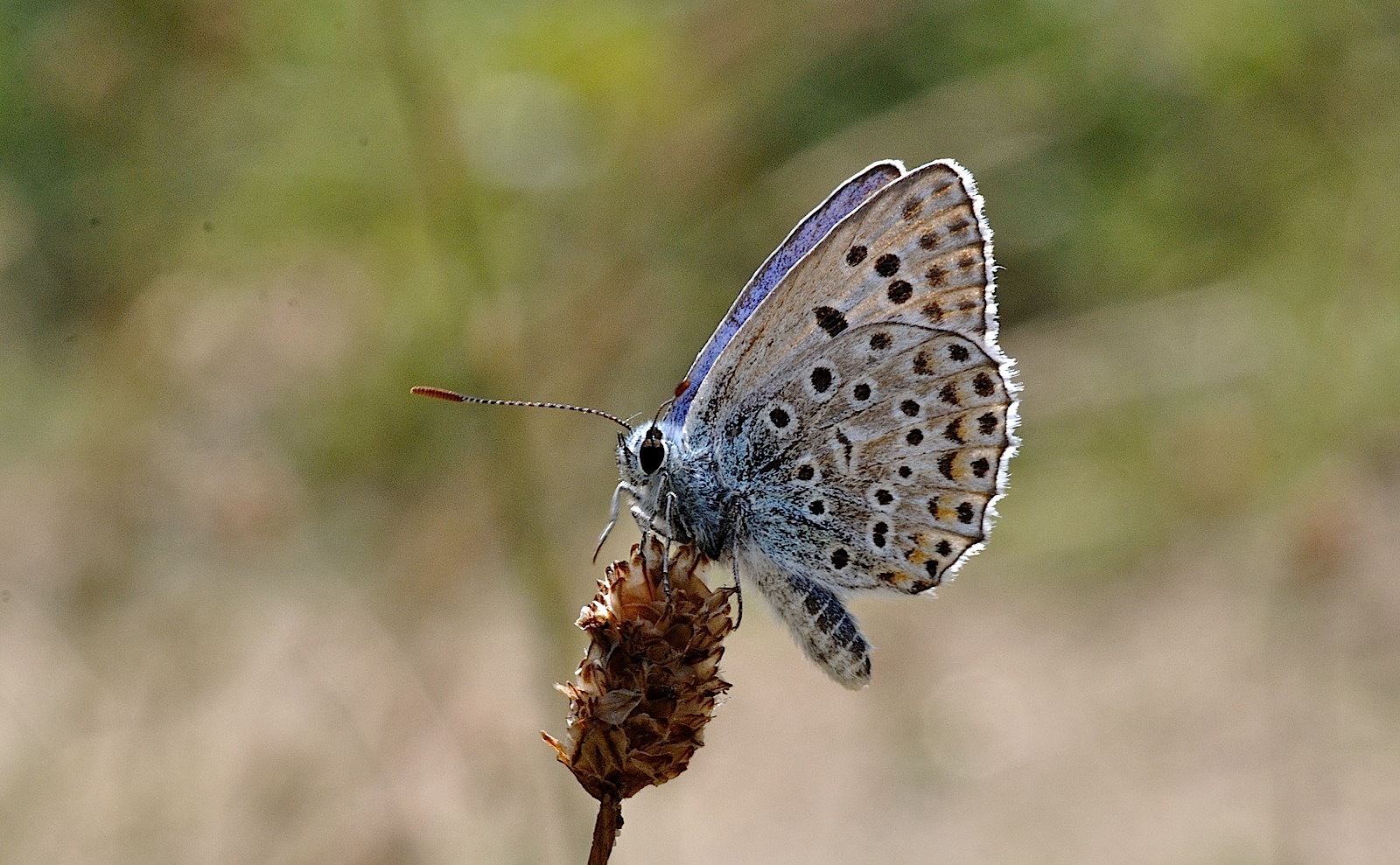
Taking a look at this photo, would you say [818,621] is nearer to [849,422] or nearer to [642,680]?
[849,422]

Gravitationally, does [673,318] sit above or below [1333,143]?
below

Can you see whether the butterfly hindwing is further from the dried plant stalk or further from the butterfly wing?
the dried plant stalk

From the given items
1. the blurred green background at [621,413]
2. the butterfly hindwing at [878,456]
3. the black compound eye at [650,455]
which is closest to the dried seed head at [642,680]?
the black compound eye at [650,455]

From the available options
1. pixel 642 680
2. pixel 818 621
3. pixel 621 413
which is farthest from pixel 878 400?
pixel 621 413

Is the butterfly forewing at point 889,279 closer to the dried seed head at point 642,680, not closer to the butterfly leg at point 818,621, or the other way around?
the butterfly leg at point 818,621

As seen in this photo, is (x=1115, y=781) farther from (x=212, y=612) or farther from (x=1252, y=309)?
(x=212, y=612)

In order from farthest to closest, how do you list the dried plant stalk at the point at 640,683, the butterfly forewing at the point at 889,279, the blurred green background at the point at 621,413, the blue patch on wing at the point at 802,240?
1. the blurred green background at the point at 621,413
2. the blue patch on wing at the point at 802,240
3. the butterfly forewing at the point at 889,279
4. the dried plant stalk at the point at 640,683

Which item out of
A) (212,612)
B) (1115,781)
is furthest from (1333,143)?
(212,612)
